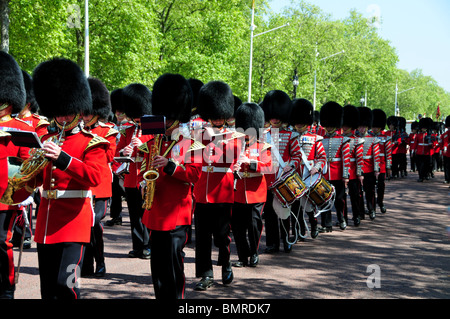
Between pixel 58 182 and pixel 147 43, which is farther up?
pixel 147 43

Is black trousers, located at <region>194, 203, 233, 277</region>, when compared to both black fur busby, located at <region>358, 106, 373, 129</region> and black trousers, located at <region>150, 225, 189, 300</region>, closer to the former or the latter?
black trousers, located at <region>150, 225, 189, 300</region>

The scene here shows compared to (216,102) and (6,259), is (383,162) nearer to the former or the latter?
(216,102)

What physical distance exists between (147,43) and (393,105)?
51231 millimetres

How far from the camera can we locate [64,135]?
3898 mm

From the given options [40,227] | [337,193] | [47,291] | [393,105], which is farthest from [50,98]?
[393,105]

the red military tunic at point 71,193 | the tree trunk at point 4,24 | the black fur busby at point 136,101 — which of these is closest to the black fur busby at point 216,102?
the black fur busby at point 136,101

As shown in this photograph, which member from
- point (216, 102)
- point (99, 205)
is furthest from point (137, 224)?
point (216, 102)

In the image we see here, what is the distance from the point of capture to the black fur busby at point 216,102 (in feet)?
20.2

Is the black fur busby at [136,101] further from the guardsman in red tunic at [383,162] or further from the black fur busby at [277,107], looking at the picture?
the guardsman in red tunic at [383,162]

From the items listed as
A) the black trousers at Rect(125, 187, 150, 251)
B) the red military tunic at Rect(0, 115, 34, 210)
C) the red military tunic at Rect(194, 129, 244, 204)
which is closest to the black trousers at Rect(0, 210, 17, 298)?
the red military tunic at Rect(0, 115, 34, 210)

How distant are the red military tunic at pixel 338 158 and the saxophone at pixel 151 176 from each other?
5216 mm

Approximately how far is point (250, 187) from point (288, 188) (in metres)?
0.79

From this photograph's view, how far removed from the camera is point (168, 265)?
173 inches

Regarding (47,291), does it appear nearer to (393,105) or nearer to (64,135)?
(64,135)
